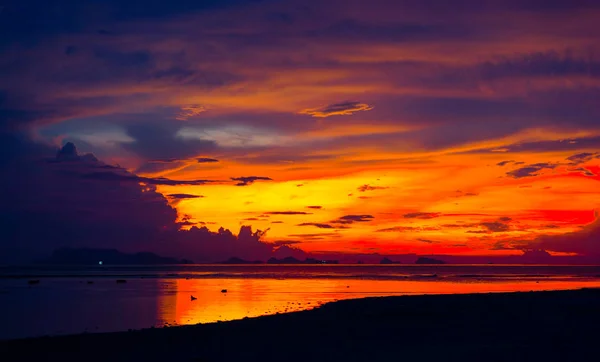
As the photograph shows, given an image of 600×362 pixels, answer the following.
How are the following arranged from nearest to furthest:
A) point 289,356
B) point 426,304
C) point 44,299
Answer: point 289,356
point 426,304
point 44,299

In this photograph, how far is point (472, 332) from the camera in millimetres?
25812

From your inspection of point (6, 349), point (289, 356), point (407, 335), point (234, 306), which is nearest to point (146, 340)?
point (6, 349)

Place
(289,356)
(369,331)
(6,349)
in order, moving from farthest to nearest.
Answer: (369,331)
(6,349)
(289,356)

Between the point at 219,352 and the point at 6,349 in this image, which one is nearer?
the point at 219,352

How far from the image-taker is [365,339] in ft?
79.8

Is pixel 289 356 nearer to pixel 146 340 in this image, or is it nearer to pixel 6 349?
pixel 146 340

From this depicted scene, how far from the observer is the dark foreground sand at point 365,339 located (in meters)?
→ 20.4

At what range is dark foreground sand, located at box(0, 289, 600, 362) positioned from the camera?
2042cm

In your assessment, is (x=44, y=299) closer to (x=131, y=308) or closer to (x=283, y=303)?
(x=131, y=308)

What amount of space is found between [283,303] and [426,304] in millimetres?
17898

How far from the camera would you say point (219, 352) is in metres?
21.5

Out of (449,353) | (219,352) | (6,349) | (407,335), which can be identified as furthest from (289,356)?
(6,349)

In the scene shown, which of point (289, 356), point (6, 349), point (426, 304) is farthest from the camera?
point (426, 304)

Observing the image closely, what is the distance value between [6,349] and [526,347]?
18139 millimetres
